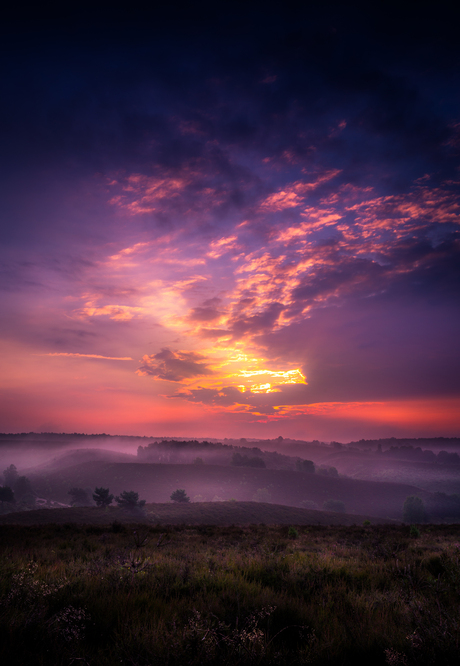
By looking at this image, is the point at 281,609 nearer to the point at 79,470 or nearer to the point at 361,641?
the point at 361,641

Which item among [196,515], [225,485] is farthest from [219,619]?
[225,485]

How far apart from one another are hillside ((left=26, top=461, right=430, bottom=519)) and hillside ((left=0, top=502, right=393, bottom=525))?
82.0 metres

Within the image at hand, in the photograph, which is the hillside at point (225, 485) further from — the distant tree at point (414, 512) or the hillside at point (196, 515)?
the hillside at point (196, 515)

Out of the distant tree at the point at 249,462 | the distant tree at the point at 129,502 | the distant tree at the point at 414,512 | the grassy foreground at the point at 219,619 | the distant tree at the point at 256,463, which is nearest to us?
the grassy foreground at the point at 219,619

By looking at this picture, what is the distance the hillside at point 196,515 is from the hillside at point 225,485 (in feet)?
269

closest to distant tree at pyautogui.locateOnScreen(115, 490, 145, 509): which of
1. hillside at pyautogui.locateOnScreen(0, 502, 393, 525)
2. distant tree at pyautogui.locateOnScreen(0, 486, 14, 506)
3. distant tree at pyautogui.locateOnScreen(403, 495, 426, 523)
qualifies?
hillside at pyautogui.locateOnScreen(0, 502, 393, 525)

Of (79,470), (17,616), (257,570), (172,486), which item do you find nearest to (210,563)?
(257,570)

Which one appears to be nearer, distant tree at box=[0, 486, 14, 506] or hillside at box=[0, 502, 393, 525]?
hillside at box=[0, 502, 393, 525]

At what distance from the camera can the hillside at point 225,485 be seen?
5477 inches

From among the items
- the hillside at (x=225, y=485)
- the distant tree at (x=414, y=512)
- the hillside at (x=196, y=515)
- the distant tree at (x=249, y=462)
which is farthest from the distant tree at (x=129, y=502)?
the distant tree at (x=249, y=462)

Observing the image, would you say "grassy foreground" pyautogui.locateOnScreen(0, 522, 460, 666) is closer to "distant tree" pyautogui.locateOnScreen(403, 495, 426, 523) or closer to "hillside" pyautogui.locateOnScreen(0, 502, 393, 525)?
"hillside" pyautogui.locateOnScreen(0, 502, 393, 525)

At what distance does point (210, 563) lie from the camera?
7.03 m

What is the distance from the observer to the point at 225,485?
156m

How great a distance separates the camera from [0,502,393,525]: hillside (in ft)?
147
